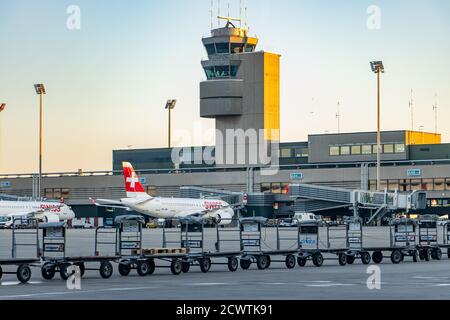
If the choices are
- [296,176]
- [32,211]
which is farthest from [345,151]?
[32,211]

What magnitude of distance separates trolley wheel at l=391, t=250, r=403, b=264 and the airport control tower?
127 metres

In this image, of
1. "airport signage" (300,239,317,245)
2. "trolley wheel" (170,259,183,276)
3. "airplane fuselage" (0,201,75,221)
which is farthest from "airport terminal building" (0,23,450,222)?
"trolley wheel" (170,259,183,276)

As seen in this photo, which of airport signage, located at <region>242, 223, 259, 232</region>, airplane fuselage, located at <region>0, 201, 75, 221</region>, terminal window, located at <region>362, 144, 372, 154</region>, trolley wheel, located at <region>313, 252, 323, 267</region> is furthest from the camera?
terminal window, located at <region>362, 144, 372, 154</region>

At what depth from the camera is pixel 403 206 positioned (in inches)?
5827

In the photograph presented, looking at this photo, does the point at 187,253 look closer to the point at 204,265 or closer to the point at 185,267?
the point at 185,267

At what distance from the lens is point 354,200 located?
151m

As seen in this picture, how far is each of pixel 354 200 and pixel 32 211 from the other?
4542 centimetres

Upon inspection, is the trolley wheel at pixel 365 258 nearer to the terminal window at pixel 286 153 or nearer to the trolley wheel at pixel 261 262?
the trolley wheel at pixel 261 262

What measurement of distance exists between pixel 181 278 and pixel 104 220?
137 metres

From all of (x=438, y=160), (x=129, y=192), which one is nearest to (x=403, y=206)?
(x=438, y=160)

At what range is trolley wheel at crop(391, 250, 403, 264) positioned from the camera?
1940 inches

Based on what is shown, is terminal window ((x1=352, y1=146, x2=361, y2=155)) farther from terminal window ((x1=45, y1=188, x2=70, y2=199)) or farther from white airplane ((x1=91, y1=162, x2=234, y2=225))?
terminal window ((x1=45, y1=188, x2=70, y2=199))

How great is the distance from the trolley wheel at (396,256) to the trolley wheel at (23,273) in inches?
778
